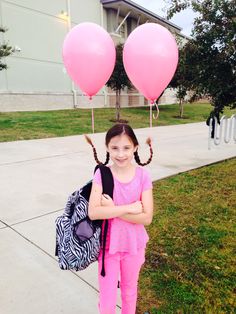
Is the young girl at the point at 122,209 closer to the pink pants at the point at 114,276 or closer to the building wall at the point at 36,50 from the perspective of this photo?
the pink pants at the point at 114,276

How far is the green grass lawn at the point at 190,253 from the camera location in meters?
2.23

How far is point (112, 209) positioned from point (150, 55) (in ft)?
4.11

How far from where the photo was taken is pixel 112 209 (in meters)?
1.52

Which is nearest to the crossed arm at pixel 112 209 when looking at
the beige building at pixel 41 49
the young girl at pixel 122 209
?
the young girl at pixel 122 209

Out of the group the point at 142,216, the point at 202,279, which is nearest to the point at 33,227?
the point at 202,279

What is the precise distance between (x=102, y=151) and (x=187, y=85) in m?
3.18

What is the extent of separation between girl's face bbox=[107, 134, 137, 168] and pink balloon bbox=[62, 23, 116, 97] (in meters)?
0.96

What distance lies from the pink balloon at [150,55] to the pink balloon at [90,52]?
0.55 ft

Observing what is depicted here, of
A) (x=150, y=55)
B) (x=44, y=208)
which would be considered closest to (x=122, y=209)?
(x=150, y=55)

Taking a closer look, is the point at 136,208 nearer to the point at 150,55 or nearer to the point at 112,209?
the point at 112,209

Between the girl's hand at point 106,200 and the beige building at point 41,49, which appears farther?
the beige building at point 41,49

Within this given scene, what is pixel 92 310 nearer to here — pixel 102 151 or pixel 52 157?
pixel 52 157

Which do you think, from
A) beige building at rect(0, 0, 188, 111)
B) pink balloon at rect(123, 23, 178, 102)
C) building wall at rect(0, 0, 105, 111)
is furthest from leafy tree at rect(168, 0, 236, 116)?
building wall at rect(0, 0, 105, 111)

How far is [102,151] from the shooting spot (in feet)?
24.4
